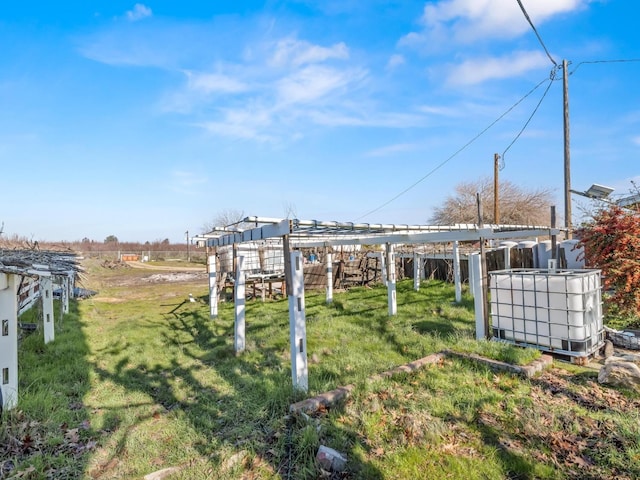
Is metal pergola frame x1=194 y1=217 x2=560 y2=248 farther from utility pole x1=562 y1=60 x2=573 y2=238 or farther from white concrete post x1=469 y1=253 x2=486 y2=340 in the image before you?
utility pole x1=562 y1=60 x2=573 y2=238

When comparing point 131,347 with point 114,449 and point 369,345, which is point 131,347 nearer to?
Result: point 114,449

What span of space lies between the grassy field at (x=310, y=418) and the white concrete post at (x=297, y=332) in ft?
0.71

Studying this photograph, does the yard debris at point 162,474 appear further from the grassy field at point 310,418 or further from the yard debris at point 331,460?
the yard debris at point 331,460

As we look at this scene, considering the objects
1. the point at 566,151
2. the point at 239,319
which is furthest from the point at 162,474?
the point at 566,151

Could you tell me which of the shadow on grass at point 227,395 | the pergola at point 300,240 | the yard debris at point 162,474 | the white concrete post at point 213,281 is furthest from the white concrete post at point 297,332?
the white concrete post at point 213,281

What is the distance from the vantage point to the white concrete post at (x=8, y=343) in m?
3.93

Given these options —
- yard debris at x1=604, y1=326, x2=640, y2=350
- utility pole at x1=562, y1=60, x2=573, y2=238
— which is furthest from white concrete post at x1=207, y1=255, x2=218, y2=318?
utility pole at x1=562, y1=60, x2=573, y2=238

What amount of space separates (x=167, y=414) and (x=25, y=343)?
463 cm

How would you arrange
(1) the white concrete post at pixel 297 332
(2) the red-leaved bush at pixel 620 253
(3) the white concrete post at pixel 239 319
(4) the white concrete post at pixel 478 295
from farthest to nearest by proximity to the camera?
(3) the white concrete post at pixel 239 319 < (4) the white concrete post at pixel 478 295 < (2) the red-leaved bush at pixel 620 253 < (1) the white concrete post at pixel 297 332

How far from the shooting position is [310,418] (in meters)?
3.41

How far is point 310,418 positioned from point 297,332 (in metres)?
1.11

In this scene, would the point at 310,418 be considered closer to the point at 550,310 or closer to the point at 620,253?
the point at 550,310

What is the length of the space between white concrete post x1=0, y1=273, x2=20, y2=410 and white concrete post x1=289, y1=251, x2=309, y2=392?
317 cm

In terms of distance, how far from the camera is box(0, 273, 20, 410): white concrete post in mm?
3928
